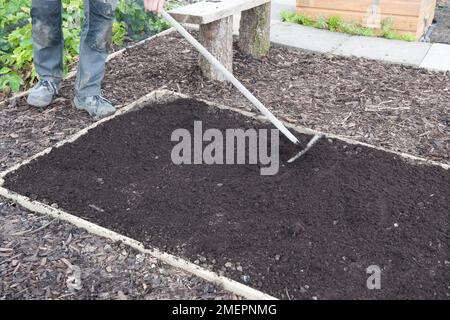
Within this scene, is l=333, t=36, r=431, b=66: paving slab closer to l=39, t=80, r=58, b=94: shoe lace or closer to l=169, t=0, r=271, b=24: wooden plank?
l=169, t=0, r=271, b=24: wooden plank

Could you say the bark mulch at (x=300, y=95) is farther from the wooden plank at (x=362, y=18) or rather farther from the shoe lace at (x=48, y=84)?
the wooden plank at (x=362, y=18)

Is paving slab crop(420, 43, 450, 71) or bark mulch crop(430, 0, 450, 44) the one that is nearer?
paving slab crop(420, 43, 450, 71)

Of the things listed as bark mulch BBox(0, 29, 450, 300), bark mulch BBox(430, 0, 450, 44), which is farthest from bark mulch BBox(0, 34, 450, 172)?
bark mulch BBox(430, 0, 450, 44)

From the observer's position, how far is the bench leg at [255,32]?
16.0ft

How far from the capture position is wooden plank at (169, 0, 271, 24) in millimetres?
4004

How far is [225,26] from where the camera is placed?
4.40 meters

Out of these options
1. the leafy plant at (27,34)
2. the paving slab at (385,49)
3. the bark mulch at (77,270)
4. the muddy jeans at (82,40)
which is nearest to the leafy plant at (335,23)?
the paving slab at (385,49)

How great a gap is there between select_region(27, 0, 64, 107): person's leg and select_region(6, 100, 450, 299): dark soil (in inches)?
27.6

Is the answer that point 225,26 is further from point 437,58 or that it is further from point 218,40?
point 437,58

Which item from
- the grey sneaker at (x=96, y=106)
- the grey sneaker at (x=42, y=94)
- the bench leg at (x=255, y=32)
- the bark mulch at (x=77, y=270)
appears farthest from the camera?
the bench leg at (x=255, y=32)

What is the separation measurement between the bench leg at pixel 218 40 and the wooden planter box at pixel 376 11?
73.1 inches

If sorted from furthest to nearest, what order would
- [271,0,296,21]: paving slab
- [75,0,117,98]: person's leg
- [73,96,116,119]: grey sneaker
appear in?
[271,0,296,21]: paving slab
[73,96,116,119]: grey sneaker
[75,0,117,98]: person's leg
